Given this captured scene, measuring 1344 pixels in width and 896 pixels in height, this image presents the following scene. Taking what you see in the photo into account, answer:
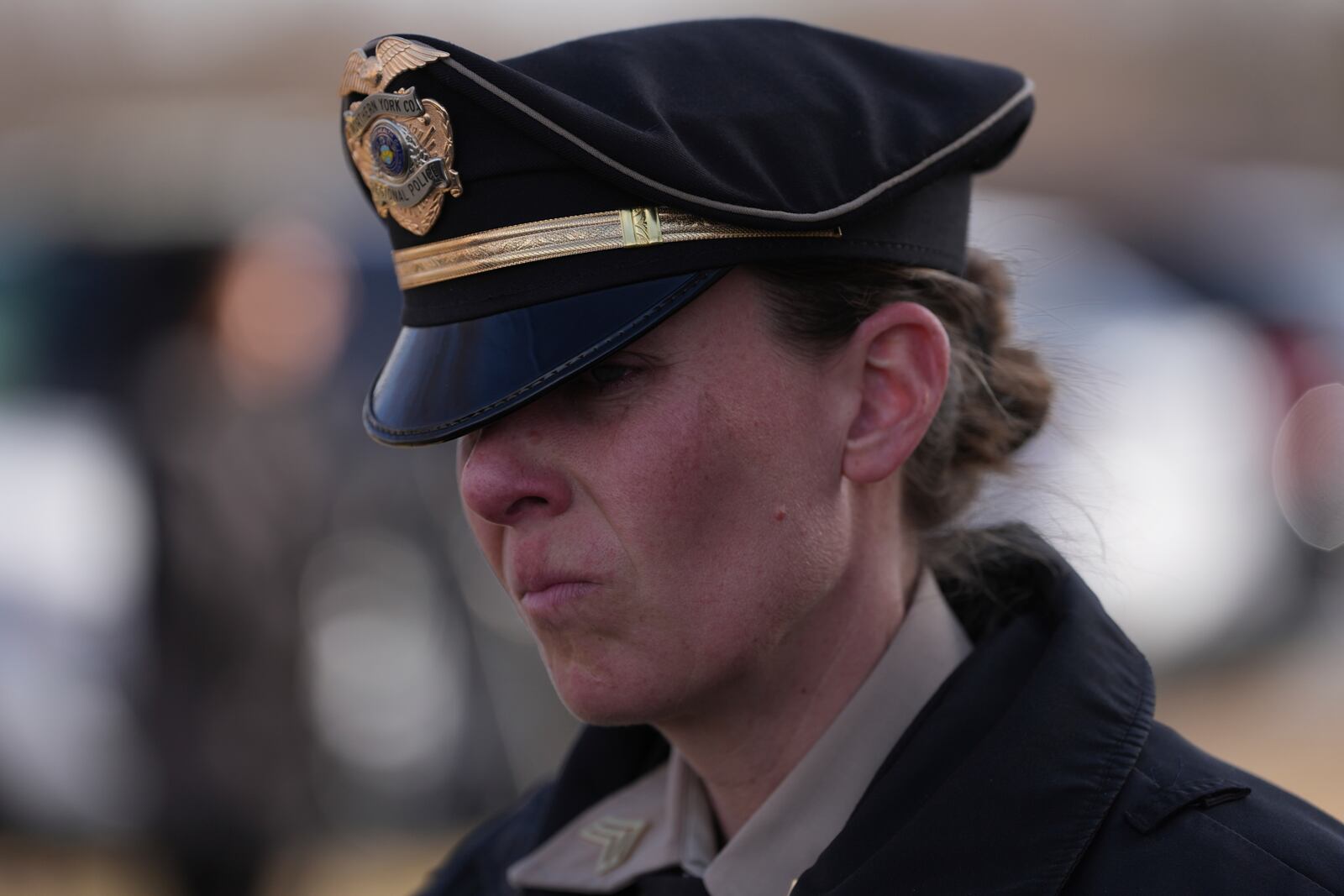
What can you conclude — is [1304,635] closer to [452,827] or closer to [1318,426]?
[1318,426]

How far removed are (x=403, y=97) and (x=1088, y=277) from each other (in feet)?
21.3

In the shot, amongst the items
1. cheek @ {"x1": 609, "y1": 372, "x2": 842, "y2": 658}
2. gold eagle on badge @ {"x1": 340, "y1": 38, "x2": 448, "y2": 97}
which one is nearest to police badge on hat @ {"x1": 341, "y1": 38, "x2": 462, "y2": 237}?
gold eagle on badge @ {"x1": 340, "y1": 38, "x2": 448, "y2": 97}

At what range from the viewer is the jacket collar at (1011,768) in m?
1.66

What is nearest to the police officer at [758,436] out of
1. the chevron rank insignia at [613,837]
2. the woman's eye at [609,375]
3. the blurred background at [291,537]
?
the woman's eye at [609,375]

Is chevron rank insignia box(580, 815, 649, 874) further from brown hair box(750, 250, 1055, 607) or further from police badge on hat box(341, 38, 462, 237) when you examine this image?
police badge on hat box(341, 38, 462, 237)

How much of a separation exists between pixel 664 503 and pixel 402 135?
1.87 feet

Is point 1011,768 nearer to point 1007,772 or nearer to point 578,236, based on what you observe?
point 1007,772

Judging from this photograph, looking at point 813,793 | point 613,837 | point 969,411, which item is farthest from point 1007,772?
point 613,837

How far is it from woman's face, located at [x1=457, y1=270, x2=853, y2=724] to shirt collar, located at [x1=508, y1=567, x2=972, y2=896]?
0.21m

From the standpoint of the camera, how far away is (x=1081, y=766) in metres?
1.70

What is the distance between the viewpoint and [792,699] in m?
1.92

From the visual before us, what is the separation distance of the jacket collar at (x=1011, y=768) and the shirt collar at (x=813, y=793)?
0.06 meters

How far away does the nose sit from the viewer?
5.68ft

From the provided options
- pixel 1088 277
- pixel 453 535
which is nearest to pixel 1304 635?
pixel 1088 277
